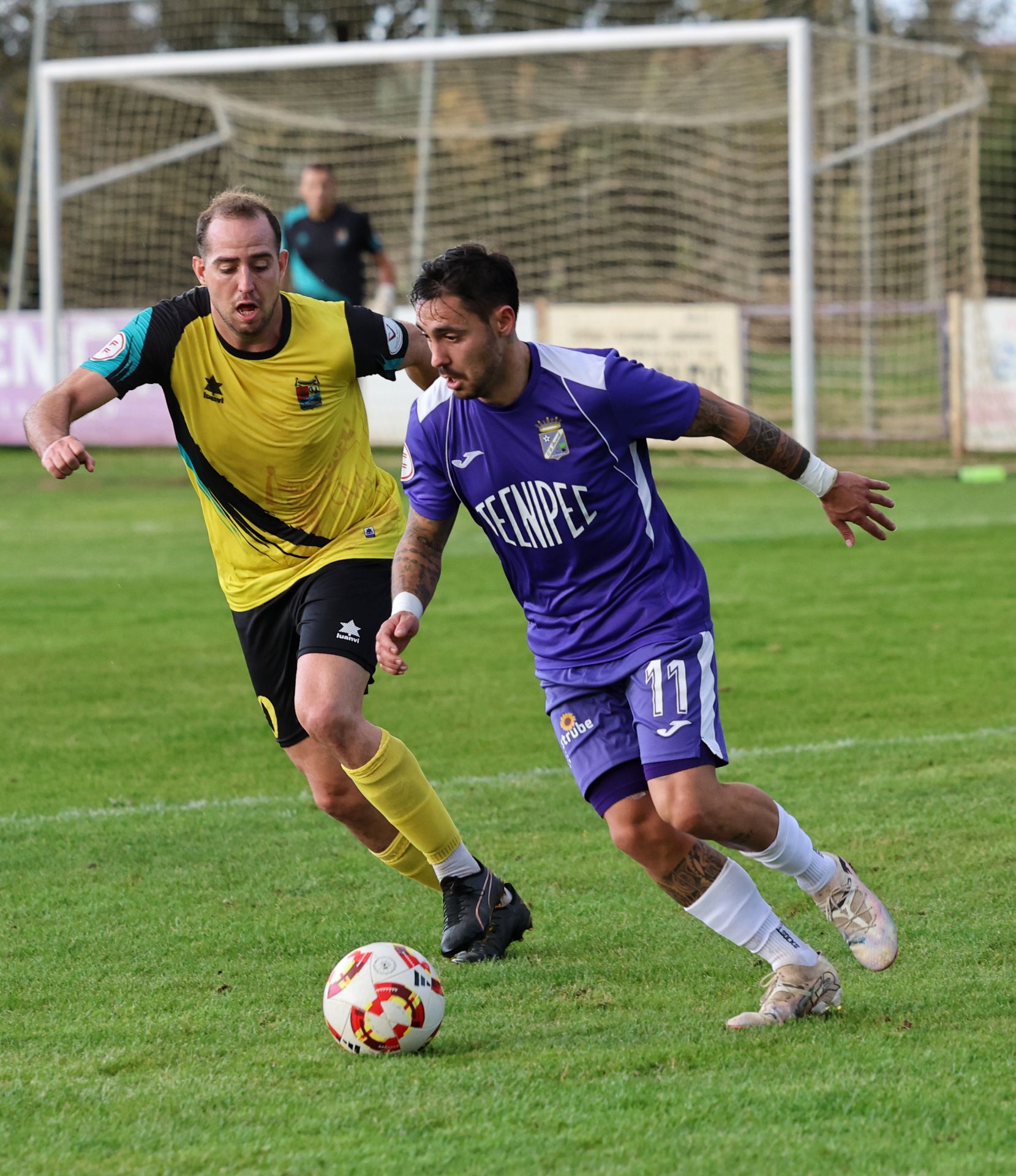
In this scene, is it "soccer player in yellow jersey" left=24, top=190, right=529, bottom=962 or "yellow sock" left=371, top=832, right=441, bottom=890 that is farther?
"yellow sock" left=371, top=832, right=441, bottom=890

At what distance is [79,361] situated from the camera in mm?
21984

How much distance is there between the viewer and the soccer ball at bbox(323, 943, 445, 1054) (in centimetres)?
389

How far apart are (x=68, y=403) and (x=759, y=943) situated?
8.11 feet

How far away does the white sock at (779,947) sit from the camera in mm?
4098

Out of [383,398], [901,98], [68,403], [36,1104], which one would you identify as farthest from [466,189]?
[36,1104]

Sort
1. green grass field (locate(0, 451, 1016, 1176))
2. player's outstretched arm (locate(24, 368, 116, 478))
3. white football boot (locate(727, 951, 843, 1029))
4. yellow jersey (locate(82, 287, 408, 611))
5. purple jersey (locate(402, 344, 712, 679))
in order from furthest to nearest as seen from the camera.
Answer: yellow jersey (locate(82, 287, 408, 611)) < player's outstretched arm (locate(24, 368, 116, 478)) < purple jersey (locate(402, 344, 712, 679)) < white football boot (locate(727, 951, 843, 1029)) < green grass field (locate(0, 451, 1016, 1176))

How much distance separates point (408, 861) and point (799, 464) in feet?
5.89

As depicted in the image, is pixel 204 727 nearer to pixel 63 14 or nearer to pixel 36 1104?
pixel 36 1104

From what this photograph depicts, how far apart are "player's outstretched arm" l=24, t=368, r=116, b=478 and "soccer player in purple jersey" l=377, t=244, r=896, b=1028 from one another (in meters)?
0.92

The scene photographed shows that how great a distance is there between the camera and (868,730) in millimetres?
7527

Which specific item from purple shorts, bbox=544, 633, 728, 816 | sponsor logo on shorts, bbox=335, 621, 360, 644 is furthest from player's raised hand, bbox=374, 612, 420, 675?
sponsor logo on shorts, bbox=335, 621, 360, 644

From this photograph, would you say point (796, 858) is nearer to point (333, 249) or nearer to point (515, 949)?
point (515, 949)

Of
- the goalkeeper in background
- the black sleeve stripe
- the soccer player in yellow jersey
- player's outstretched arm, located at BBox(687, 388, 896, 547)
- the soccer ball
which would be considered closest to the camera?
the soccer ball

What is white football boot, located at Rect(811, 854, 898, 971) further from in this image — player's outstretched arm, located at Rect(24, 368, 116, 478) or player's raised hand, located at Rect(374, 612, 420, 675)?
player's outstretched arm, located at Rect(24, 368, 116, 478)
